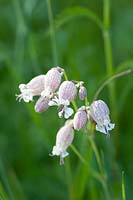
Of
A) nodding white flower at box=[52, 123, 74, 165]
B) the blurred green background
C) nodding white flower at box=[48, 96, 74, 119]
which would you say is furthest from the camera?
the blurred green background

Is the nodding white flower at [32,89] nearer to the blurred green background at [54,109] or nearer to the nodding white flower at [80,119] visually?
the nodding white flower at [80,119]

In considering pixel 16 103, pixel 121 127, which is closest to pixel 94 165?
pixel 121 127

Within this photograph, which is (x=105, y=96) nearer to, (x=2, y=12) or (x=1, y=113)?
(x=1, y=113)

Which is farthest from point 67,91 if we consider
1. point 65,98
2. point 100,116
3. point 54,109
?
point 54,109

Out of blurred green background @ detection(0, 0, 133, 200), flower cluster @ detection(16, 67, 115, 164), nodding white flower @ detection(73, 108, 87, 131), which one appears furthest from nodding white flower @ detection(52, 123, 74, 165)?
blurred green background @ detection(0, 0, 133, 200)

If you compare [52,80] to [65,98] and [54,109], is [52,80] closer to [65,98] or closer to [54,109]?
[65,98]

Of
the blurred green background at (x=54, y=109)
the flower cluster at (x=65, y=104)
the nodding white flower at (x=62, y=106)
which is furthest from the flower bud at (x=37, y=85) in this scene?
the blurred green background at (x=54, y=109)

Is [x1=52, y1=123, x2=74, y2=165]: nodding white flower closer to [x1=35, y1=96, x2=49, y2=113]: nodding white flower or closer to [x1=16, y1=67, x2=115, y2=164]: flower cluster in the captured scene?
[x1=16, y1=67, x2=115, y2=164]: flower cluster
